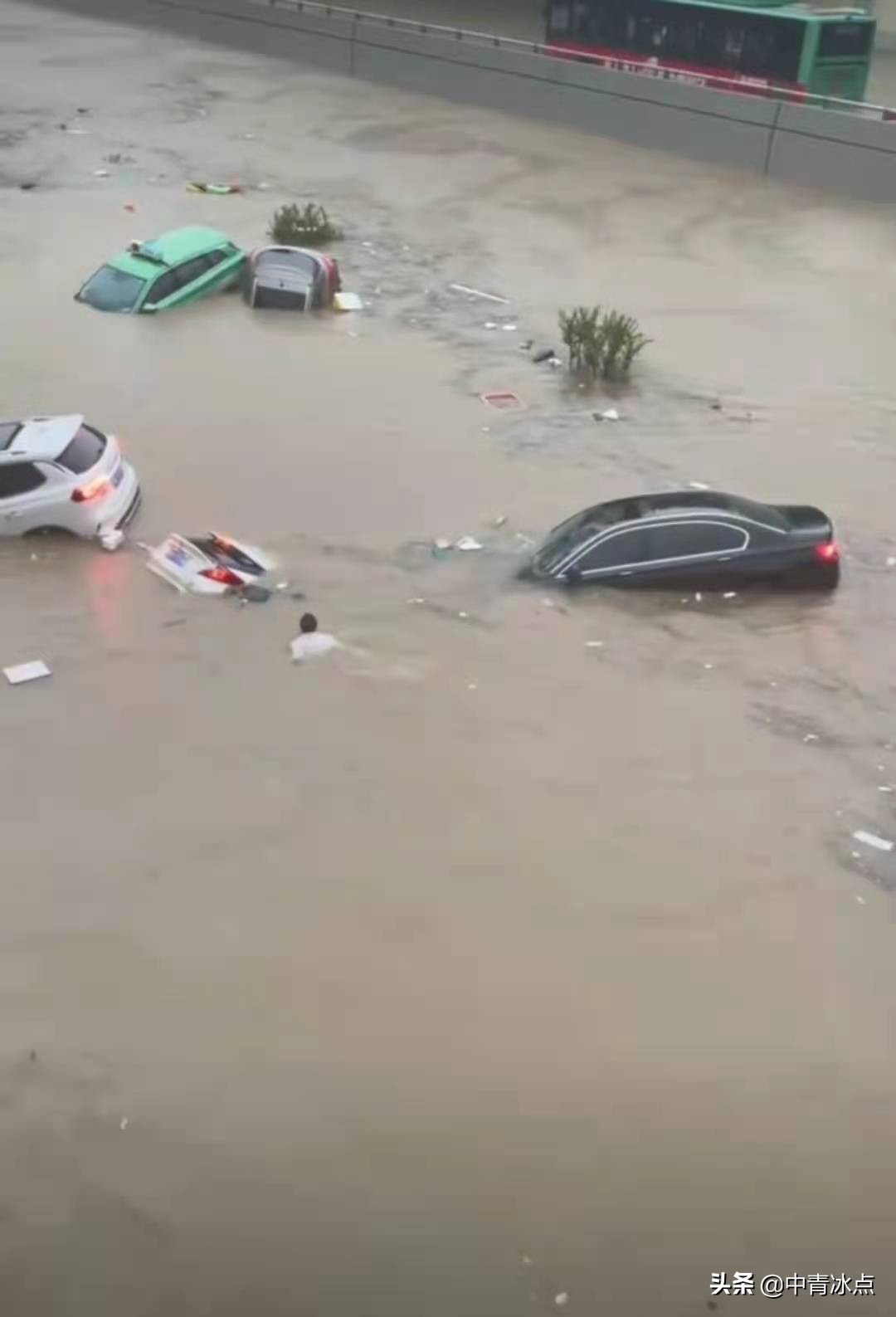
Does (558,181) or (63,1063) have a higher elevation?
(558,181)

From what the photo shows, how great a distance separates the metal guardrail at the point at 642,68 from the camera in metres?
26.9

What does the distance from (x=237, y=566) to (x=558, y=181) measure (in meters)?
18.1

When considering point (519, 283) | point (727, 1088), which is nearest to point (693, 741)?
point (727, 1088)

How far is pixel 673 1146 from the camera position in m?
7.08

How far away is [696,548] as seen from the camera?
39.1 ft

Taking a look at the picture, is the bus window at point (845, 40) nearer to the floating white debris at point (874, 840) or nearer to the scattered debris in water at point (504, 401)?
the scattered debris in water at point (504, 401)

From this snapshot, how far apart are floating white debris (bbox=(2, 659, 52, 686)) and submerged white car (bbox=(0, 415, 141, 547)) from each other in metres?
2.09

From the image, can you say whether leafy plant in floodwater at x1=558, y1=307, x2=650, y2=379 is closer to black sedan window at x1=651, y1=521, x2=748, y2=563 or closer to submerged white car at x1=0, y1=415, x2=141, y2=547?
black sedan window at x1=651, y1=521, x2=748, y2=563

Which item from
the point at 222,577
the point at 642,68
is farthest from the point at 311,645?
the point at 642,68

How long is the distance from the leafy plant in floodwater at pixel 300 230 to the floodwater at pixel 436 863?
15.9ft

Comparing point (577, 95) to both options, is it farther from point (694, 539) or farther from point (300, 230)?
point (694, 539)

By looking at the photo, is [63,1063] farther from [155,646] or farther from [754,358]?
[754,358]

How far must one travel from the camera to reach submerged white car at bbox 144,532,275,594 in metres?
12.1

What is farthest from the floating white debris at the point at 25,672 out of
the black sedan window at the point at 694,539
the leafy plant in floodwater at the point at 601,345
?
the leafy plant in floodwater at the point at 601,345
